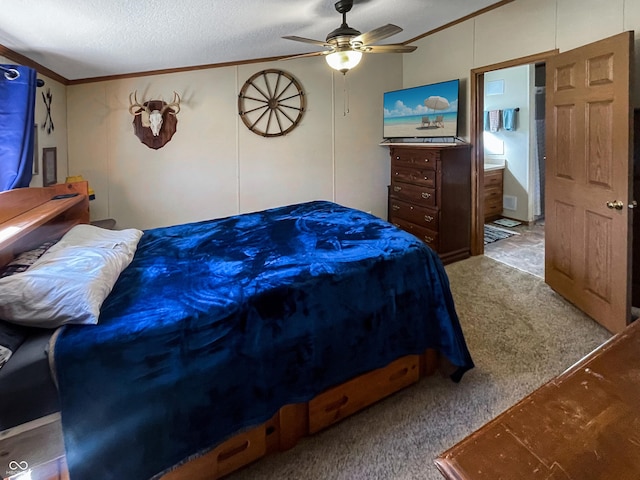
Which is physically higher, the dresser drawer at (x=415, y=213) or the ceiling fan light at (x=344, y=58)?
the ceiling fan light at (x=344, y=58)

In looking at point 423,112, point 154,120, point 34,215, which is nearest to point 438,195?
point 423,112

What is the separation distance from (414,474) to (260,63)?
13.3 ft

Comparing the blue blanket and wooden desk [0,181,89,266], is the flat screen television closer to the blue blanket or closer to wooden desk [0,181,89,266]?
the blue blanket

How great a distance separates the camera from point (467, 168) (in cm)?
435

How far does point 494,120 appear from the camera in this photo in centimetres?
587

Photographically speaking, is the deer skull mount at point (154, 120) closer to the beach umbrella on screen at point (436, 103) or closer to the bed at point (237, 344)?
the bed at point (237, 344)

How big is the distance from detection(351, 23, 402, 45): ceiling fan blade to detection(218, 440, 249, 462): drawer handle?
7.87ft

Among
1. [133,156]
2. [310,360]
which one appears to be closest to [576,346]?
[310,360]

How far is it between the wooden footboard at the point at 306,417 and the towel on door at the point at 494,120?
4.62m

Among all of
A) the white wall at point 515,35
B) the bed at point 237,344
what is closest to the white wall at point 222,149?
the white wall at point 515,35

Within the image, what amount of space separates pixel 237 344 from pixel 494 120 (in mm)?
5523

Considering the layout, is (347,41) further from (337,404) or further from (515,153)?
(515,153)

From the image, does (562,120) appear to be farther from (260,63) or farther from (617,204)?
(260,63)

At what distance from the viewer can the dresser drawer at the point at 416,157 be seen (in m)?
4.13
